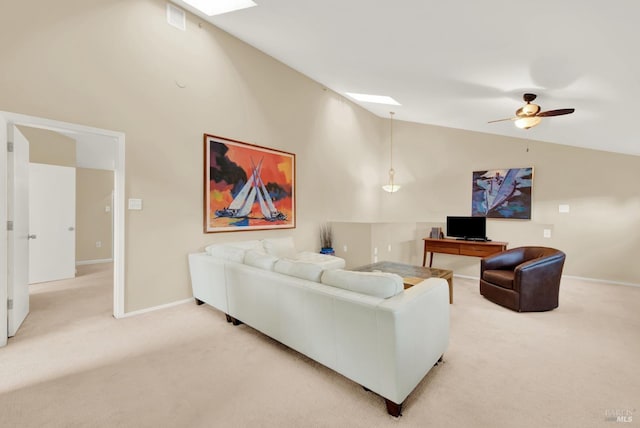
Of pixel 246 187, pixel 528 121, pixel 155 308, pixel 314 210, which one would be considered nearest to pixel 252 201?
pixel 246 187

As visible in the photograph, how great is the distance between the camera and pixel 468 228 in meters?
5.19

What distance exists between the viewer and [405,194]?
6766mm

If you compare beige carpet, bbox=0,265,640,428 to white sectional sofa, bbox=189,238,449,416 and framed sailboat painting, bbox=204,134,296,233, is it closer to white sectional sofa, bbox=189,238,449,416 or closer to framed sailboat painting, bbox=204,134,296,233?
white sectional sofa, bbox=189,238,449,416

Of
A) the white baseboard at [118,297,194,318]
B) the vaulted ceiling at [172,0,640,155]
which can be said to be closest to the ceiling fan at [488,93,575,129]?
the vaulted ceiling at [172,0,640,155]

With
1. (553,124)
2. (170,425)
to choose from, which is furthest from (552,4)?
(170,425)

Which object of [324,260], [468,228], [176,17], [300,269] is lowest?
[324,260]

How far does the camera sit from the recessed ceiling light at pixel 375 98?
5.26 meters

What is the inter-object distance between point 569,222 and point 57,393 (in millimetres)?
6990

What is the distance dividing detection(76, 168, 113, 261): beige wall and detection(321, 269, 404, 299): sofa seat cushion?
700cm

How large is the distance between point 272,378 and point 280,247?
2.52 m

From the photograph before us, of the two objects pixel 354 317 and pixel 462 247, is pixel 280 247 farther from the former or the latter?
pixel 462 247

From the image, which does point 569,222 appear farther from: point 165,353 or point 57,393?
point 57,393

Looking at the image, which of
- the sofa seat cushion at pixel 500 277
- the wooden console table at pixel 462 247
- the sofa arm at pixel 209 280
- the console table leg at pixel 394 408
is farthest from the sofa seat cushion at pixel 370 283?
the wooden console table at pixel 462 247

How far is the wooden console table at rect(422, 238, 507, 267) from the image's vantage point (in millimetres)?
4777
